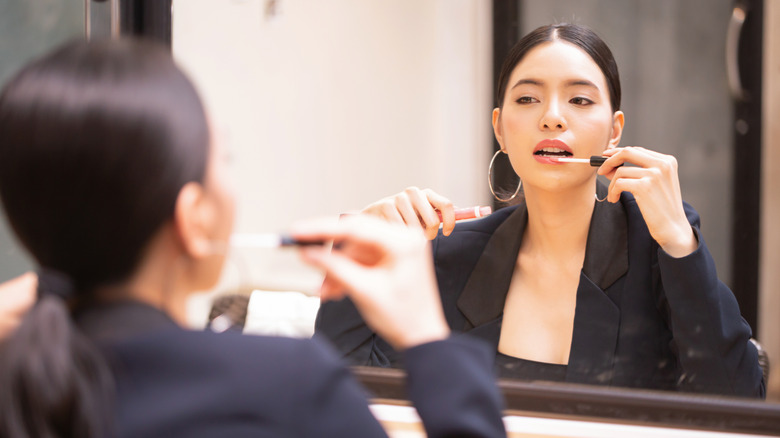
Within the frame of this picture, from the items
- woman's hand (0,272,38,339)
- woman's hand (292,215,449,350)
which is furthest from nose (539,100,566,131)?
woman's hand (0,272,38,339)

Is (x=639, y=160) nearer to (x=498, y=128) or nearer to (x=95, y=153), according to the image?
(x=498, y=128)

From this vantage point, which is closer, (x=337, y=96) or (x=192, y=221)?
(x=192, y=221)

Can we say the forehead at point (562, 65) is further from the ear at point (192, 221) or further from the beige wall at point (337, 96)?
the ear at point (192, 221)

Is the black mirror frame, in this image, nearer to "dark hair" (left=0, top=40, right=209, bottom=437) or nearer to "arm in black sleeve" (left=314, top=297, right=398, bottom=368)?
"arm in black sleeve" (left=314, top=297, right=398, bottom=368)

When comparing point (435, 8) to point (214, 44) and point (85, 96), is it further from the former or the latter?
point (85, 96)

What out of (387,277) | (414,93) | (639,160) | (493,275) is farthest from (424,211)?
(414,93)

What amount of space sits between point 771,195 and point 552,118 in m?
0.36

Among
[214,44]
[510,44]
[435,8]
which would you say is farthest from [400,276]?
[435,8]

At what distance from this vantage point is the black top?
769 millimetres

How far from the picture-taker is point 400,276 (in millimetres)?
385

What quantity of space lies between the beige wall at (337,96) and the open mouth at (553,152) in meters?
0.29

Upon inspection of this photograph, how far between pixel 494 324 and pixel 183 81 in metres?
0.58

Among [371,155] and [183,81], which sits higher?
[183,81]

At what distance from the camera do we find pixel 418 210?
848mm
